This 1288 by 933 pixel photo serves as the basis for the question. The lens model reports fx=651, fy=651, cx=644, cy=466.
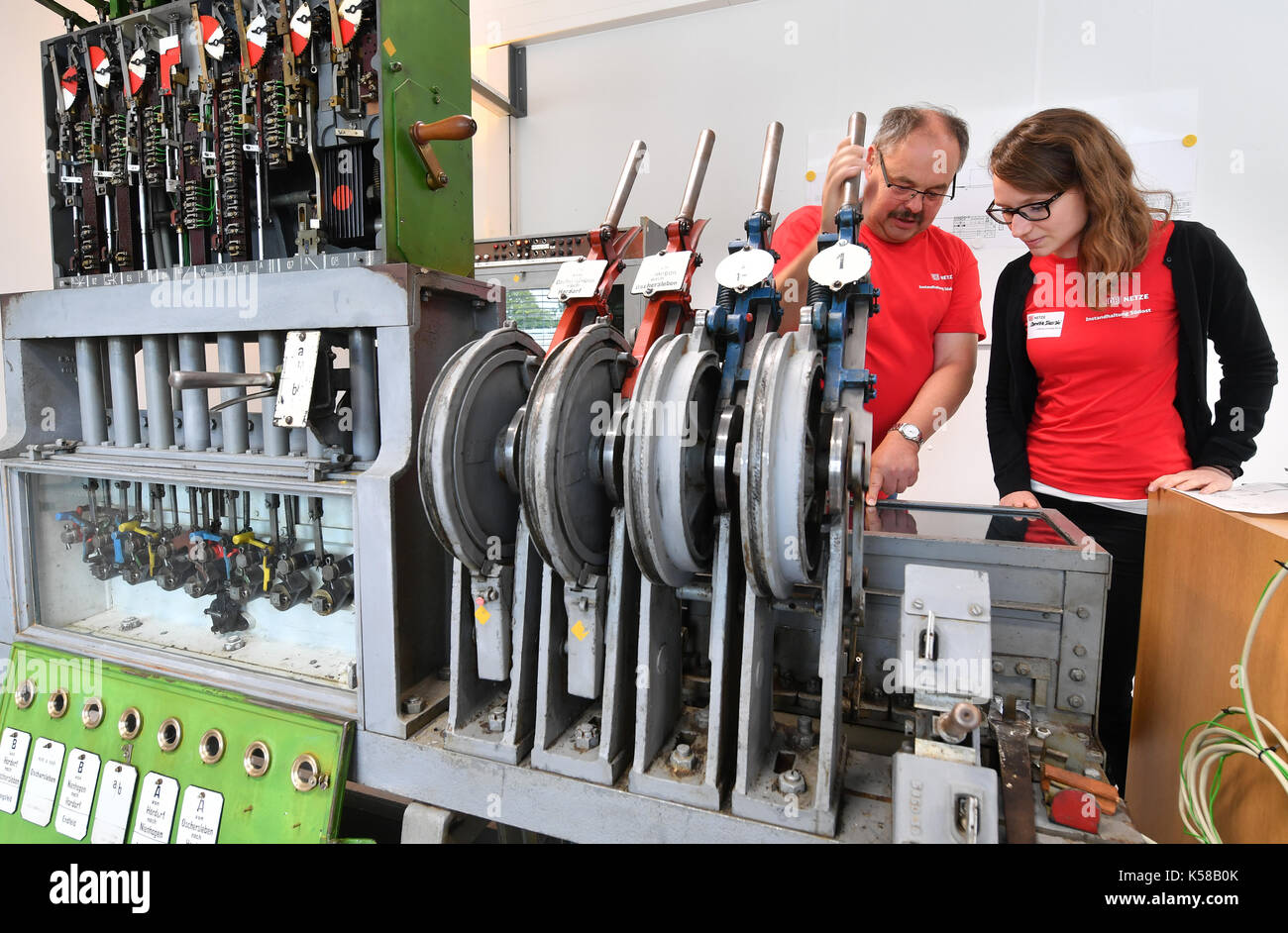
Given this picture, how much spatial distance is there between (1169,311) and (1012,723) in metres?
1.12

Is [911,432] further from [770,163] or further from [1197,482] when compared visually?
[770,163]

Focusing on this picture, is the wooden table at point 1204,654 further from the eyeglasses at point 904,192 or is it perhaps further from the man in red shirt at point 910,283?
the eyeglasses at point 904,192

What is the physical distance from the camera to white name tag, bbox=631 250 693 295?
114 centimetres

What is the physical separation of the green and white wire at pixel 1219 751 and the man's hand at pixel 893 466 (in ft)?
2.17

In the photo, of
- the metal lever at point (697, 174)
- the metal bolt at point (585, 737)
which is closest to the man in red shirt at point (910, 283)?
the metal lever at point (697, 174)

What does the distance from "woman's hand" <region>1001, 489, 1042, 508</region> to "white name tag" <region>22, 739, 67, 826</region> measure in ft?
6.89

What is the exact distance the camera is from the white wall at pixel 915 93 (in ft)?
8.42

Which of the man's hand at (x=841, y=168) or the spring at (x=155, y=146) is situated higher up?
the spring at (x=155, y=146)

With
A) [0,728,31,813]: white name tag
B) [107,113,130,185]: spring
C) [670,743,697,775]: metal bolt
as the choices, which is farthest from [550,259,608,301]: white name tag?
[0,728,31,813]: white name tag

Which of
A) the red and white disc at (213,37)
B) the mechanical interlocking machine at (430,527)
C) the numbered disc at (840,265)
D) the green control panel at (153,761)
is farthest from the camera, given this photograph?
the red and white disc at (213,37)

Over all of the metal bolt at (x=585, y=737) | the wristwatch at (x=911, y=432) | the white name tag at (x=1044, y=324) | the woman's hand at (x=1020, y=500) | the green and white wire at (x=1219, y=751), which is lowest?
the metal bolt at (x=585, y=737)
